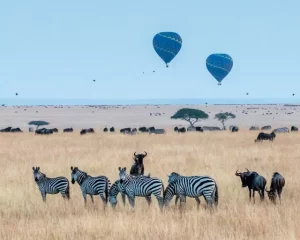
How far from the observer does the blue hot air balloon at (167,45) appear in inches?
1966

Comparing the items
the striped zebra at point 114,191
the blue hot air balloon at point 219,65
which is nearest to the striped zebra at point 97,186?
the striped zebra at point 114,191

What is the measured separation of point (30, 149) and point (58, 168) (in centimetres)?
966

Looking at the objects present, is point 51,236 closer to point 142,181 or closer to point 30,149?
point 142,181

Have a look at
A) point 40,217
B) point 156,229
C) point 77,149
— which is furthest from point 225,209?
point 77,149

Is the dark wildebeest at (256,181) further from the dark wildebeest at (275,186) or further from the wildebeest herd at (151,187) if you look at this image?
the dark wildebeest at (275,186)

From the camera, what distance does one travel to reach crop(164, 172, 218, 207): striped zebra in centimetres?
1241

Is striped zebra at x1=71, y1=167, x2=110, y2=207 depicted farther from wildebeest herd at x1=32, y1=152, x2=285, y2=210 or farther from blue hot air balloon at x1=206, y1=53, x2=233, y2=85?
blue hot air balloon at x1=206, y1=53, x2=233, y2=85

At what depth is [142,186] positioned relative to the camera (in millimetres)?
12531

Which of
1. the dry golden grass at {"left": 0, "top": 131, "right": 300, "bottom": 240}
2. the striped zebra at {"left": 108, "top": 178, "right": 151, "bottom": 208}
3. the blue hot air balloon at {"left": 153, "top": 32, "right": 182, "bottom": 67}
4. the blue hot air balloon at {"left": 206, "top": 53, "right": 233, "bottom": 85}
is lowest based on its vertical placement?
the dry golden grass at {"left": 0, "top": 131, "right": 300, "bottom": 240}

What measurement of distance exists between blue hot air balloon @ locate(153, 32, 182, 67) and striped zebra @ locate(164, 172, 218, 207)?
3812 centimetres

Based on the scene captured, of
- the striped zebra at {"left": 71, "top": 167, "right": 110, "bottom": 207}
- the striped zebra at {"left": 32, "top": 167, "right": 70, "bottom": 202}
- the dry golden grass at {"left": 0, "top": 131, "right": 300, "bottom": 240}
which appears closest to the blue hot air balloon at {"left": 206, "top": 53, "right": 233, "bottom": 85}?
the dry golden grass at {"left": 0, "top": 131, "right": 300, "bottom": 240}

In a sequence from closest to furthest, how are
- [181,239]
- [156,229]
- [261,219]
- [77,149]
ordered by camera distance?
1. [181,239]
2. [156,229]
3. [261,219]
4. [77,149]

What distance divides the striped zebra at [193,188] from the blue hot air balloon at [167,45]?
125 feet

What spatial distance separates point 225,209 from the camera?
12.7 metres
